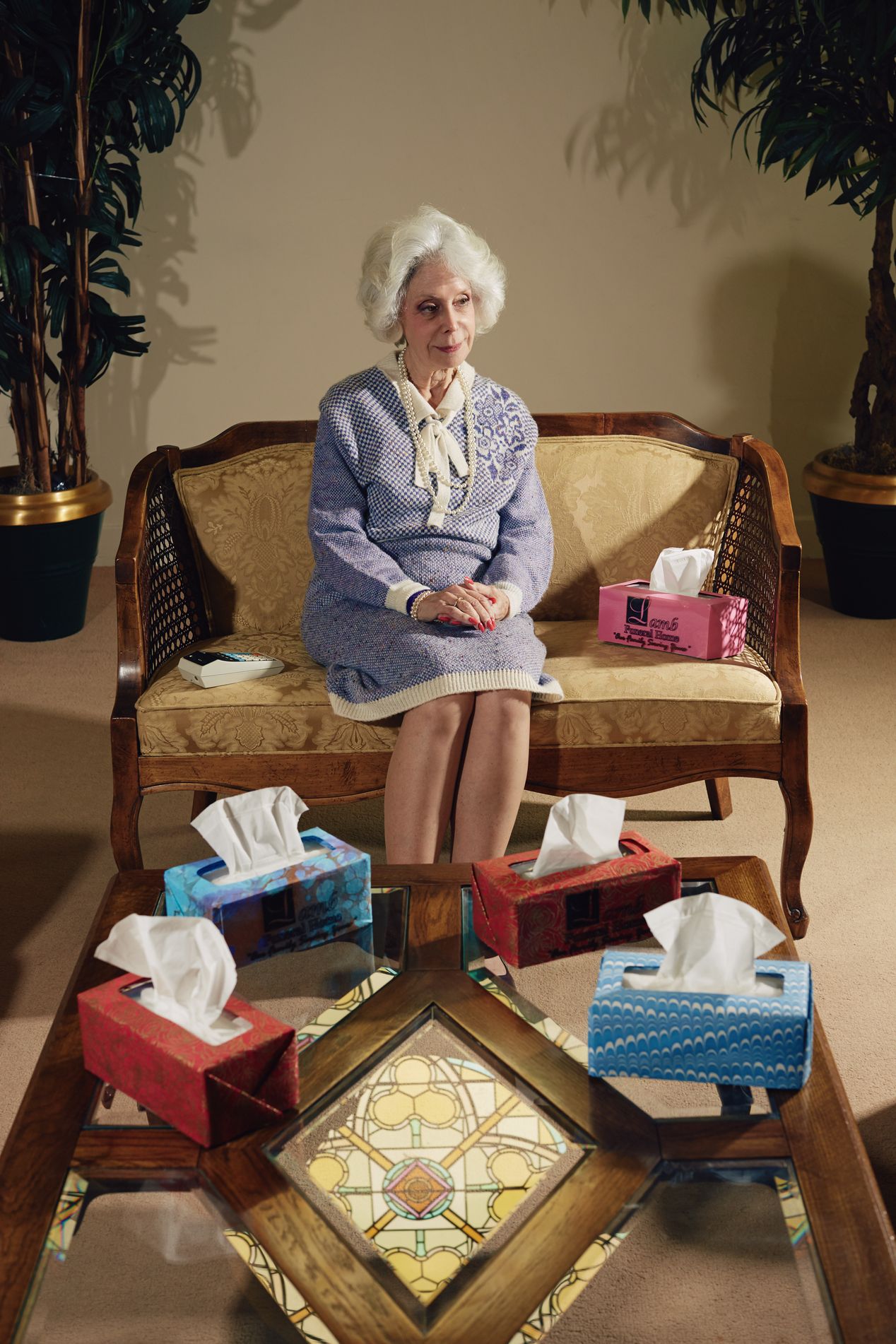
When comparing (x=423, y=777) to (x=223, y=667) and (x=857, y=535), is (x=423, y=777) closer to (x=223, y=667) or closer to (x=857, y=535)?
(x=223, y=667)

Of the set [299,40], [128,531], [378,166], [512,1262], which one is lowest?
[512,1262]

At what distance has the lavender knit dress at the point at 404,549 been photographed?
225 cm

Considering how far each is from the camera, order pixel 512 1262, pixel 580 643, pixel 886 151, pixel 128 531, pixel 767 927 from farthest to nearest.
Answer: pixel 886 151, pixel 580 643, pixel 128 531, pixel 767 927, pixel 512 1262

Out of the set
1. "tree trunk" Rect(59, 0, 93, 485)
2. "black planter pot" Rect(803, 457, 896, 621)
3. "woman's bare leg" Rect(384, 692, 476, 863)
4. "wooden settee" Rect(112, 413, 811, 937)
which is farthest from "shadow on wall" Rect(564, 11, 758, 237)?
"woman's bare leg" Rect(384, 692, 476, 863)

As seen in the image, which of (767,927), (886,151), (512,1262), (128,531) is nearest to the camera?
(512,1262)

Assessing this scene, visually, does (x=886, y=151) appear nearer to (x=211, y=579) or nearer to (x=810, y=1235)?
(x=211, y=579)

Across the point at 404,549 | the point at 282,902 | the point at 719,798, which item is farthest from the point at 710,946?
the point at 719,798

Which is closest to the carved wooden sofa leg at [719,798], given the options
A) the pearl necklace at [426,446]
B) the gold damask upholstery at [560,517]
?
the gold damask upholstery at [560,517]

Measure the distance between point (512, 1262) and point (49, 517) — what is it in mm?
3070

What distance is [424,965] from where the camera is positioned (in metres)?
1.51

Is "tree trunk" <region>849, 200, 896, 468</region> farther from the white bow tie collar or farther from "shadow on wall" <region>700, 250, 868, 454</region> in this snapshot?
the white bow tie collar

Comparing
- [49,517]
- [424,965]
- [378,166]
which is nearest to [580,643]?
[424,965]

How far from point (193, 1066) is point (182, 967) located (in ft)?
0.52

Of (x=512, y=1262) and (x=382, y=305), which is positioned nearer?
(x=512, y=1262)
